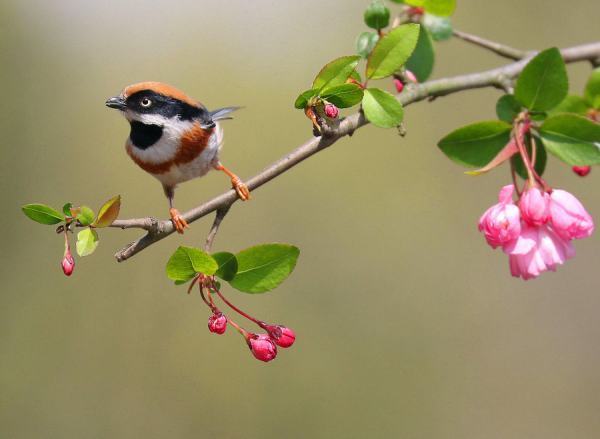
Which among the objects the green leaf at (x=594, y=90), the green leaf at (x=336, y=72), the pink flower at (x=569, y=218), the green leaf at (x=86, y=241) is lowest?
the green leaf at (x=86, y=241)

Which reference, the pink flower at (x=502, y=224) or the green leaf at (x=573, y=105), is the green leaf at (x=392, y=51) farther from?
the green leaf at (x=573, y=105)

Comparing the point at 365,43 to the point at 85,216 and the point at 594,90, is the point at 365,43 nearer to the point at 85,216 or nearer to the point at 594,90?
the point at 594,90

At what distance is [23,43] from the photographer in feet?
23.7

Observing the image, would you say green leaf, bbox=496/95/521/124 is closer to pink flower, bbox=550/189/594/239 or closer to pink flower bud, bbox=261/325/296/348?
pink flower, bbox=550/189/594/239

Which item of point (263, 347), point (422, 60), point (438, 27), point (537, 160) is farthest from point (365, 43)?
point (263, 347)

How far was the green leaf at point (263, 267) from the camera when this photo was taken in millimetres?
1429

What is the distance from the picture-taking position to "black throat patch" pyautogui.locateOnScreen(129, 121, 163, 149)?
97.0 inches

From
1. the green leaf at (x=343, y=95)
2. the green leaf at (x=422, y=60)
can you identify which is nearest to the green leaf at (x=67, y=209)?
the green leaf at (x=343, y=95)

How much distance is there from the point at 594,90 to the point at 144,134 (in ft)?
4.93

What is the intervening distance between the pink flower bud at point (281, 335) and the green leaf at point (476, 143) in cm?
54

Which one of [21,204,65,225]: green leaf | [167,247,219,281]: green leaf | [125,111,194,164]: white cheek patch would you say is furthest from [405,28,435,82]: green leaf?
[21,204,65,225]: green leaf

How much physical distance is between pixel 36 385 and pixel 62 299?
33.4 inches

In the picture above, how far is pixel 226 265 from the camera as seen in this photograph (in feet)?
4.67

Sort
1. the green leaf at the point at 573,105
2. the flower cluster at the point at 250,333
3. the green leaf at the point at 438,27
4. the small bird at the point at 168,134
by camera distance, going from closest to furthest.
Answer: the flower cluster at the point at 250,333
the green leaf at the point at 573,105
the green leaf at the point at 438,27
the small bird at the point at 168,134
